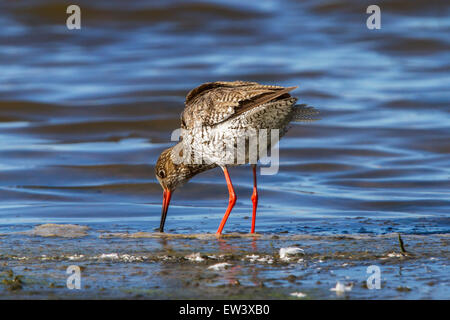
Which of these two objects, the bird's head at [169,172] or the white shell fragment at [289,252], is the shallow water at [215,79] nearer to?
the bird's head at [169,172]

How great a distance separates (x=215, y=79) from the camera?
1484cm

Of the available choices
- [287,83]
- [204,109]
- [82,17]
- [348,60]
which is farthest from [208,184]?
[82,17]

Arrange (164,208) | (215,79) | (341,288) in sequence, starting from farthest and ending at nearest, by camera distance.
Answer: (215,79), (164,208), (341,288)

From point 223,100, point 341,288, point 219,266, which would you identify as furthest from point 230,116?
point 341,288

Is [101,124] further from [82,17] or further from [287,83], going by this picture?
[82,17]

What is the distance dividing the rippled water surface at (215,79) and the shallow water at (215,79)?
0.11ft

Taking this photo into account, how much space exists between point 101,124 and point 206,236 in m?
6.93

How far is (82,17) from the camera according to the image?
18984 mm

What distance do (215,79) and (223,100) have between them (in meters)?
8.32

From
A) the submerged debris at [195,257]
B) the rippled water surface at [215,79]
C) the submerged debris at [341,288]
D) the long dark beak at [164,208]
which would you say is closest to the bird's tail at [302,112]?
the rippled water surface at [215,79]

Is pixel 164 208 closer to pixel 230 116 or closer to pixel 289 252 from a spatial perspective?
pixel 230 116

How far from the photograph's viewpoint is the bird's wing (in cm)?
638

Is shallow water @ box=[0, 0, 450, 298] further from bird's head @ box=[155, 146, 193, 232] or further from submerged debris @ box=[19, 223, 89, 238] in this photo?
submerged debris @ box=[19, 223, 89, 238]

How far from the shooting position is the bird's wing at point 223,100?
6383 mm
